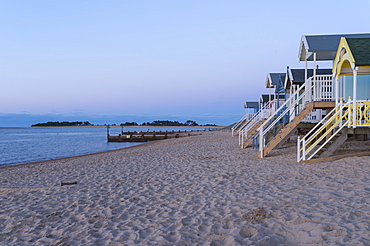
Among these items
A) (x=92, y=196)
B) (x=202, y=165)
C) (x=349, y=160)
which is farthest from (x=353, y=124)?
(x=92, y=196)

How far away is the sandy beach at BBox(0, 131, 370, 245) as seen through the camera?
439 cm

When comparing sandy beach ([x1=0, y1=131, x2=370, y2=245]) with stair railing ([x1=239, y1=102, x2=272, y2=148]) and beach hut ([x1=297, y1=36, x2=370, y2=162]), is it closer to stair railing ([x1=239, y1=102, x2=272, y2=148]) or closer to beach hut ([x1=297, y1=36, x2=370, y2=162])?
beach hut ([x1=297, y1=36, x2=370, y2=162])

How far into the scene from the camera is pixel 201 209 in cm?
572

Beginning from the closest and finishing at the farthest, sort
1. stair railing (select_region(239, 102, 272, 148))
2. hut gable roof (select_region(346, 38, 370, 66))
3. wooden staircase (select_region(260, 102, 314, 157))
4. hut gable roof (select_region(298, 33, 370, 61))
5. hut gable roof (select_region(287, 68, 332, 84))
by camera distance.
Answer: hut gable roof (select_region(346, 38, 370, 66)) → wooden staircase (select_region(260, 102, 314, 157)) → hut gable roof (select_region(298, 33, 370, 61)) → stair railing (select_region(239, 102, 272, 148)) → hut gable roof (select_region(287, 68, 332, 84))

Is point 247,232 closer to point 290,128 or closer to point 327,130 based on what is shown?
point 327,130

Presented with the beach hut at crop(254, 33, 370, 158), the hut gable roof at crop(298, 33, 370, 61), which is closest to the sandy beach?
the beach hut at crop(254, 33, 370, 158)

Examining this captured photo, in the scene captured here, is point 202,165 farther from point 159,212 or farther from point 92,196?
point 159,212

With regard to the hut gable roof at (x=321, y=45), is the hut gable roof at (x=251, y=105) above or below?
below

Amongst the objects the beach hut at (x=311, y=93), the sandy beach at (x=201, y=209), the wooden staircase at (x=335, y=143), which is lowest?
the sandy beach at (x=201, y=209)

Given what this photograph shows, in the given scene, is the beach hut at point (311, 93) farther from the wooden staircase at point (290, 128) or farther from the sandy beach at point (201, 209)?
the sandy beach at point (201, 209)

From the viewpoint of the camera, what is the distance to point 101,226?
16.4 feet

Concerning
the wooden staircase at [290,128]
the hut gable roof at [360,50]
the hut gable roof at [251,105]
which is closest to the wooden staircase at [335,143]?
the wooden staircase at [290,128]

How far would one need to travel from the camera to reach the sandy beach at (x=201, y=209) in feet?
14.4

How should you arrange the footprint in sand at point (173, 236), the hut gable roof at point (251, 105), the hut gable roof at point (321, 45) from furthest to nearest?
the hut gable roof at point (251, 105) → the hut gable roof at point (321, 45) → the footprint in sand at point (173, 236)
